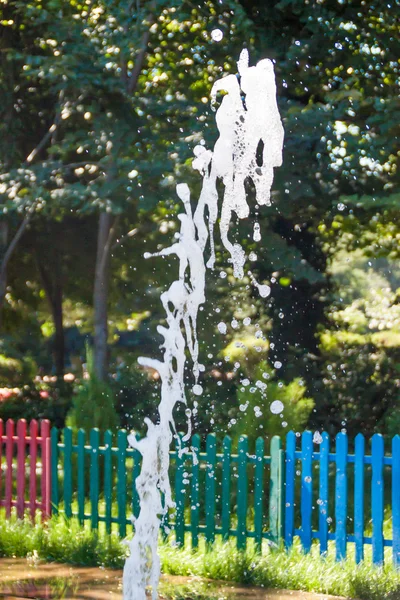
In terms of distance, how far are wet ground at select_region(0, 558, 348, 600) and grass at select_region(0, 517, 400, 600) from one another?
91mm

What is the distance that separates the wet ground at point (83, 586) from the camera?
5.74 m

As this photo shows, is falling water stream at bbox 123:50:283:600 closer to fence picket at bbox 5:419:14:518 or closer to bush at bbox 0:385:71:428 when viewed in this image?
fence picket at bbox 5:419:14:518

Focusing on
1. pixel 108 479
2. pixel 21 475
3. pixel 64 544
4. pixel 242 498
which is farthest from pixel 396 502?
pixel 21 475

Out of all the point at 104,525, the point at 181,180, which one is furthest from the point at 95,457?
the point at 181,180

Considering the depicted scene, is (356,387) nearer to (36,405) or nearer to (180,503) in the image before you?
(36,405)

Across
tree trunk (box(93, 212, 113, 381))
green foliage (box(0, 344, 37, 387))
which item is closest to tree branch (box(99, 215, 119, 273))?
tree trunk (box(93, 212, 113, 381))

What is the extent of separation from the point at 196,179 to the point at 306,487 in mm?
5730

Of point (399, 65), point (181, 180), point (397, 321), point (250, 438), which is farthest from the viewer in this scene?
point (397, 321)

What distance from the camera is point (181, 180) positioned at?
11.1 m

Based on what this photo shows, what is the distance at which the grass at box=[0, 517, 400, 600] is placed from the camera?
5.86 m

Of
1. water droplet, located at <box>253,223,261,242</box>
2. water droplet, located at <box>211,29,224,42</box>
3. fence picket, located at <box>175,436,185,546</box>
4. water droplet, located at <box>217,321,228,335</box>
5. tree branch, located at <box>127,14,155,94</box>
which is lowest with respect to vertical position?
fence picket, located at <box>175,436,185,546</box>

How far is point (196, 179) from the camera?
37.1 feet

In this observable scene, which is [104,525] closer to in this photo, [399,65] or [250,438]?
[250,438]

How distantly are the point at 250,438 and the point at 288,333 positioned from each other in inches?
248
